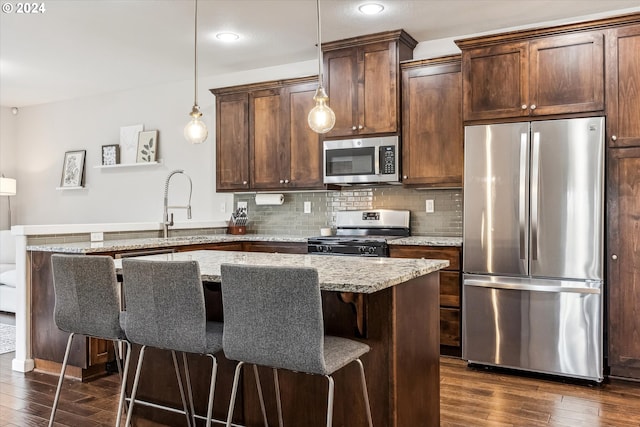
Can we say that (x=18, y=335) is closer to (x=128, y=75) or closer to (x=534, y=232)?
(x=128, y=75)

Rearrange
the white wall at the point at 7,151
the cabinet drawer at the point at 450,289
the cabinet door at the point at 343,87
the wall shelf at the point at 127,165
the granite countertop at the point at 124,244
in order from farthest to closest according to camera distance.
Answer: the white wall at the point at 7,151 < the wall shelf at the point at 127,165 < the cabinet door at the point at 343,87 < the cabinet drawer at the point at 450,289 < the granite countertop at the point at 124,244

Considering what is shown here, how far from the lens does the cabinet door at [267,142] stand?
4.87m

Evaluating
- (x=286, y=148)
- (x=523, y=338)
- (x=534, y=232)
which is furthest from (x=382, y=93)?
(x=523, y=338)

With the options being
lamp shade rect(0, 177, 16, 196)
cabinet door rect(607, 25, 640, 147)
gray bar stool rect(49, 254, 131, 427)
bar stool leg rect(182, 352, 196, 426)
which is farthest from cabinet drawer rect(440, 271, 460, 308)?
lamp shade rect(0, 177, 16, 196)

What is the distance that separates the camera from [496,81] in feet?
11.9

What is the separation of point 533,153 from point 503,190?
309mm

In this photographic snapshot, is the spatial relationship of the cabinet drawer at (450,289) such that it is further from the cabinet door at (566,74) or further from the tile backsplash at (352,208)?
the cabinet door at (566,74)

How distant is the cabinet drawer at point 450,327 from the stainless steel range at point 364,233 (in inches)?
25.0

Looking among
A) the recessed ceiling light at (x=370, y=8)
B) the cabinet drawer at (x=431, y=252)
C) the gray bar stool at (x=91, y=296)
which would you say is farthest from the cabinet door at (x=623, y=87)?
the gray bar stool at (x=91, y=296)

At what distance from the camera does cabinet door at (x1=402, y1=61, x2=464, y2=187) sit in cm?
403

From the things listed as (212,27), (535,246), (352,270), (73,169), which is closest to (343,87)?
(212,27)

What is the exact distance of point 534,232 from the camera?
3.42 meters

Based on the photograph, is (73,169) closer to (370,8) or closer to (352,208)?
(352,208)

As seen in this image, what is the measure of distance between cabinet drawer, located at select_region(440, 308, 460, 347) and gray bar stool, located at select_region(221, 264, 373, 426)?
2106 mm
